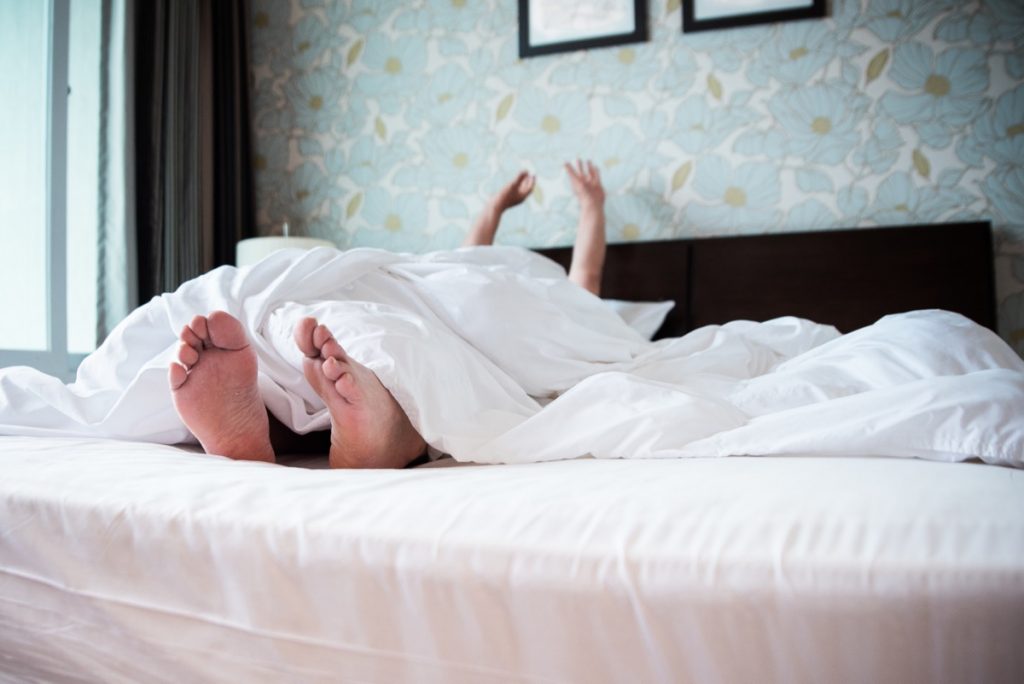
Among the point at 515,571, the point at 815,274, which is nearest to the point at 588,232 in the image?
the point at 815,274

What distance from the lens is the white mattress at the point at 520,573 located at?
1.42 ft

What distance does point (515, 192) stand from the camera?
2.49 m

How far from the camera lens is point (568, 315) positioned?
1437 millimetres

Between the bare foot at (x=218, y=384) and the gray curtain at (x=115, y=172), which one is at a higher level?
the gray curtain at (x=115, y=172)

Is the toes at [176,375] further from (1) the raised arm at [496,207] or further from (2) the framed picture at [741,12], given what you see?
(2) the framed picture at [741,12]

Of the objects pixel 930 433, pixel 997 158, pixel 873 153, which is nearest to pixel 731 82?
pixel 873 153

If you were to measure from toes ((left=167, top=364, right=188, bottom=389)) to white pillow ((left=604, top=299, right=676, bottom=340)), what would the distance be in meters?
1.52

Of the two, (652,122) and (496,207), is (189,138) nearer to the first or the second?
(496,207)

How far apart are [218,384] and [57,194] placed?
1858 millimetres

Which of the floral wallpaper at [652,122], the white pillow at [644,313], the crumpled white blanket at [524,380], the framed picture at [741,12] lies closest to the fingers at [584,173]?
the floral wallpaper at [652,122]

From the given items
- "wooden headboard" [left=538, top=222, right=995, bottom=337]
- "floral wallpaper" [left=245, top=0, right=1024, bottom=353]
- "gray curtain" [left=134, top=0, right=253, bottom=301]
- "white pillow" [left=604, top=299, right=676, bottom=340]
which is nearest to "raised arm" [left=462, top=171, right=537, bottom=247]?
"floral wallpaper" [left=245, top=0, right=1024, bottom=353]

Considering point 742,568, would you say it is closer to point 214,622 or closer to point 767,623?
point 767,623

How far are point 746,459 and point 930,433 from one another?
18 centimetres

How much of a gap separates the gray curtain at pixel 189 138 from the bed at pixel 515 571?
6.23 feet
